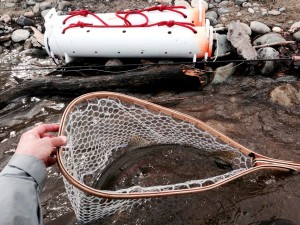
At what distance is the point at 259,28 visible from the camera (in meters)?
5.36

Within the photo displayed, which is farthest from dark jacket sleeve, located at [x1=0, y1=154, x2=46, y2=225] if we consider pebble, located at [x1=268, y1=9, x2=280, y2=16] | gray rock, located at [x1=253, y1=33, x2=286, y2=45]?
pebble, located at [x1=268, y1=9, x2=280, y2=16]

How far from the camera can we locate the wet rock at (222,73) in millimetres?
4848

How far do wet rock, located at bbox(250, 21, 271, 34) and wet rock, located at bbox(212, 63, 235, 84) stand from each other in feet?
2.88

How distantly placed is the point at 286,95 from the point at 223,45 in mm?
1133

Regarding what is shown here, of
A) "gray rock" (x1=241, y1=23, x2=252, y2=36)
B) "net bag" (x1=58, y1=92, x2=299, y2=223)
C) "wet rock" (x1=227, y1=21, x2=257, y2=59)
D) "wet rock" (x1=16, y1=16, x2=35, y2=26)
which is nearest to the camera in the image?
"net bag" (x1=58, y1=92, x2=299, y2=223)

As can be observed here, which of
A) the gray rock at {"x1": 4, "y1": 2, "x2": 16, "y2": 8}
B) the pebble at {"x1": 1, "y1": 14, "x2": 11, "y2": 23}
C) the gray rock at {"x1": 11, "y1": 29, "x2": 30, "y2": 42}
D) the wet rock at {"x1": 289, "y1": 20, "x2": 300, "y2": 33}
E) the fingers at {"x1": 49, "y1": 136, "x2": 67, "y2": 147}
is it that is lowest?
the gray rock at {"x1": 11, "y1": 29, "x2": 30, "y2": 42}

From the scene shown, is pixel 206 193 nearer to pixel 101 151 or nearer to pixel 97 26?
pixel 101 151

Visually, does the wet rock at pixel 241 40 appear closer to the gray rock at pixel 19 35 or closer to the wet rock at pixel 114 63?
the wet rock at pixel 114 63

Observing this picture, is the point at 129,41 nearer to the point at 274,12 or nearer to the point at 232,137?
the point at 232,137

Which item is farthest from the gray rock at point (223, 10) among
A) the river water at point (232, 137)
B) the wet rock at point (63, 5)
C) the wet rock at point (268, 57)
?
the wet rock at point (63, 5)

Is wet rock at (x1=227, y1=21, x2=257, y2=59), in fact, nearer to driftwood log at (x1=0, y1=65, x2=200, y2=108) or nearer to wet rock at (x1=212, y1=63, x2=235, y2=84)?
wet rock at (x1=212, y1=63, x2=235, y2=84)

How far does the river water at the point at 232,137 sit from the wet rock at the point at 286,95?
6cm

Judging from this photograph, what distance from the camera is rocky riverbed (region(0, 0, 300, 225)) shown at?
3.27 m

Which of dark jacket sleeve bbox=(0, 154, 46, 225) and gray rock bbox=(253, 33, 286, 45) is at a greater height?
dark jacket sleeve bbox=(0, 154, 46, 225)
